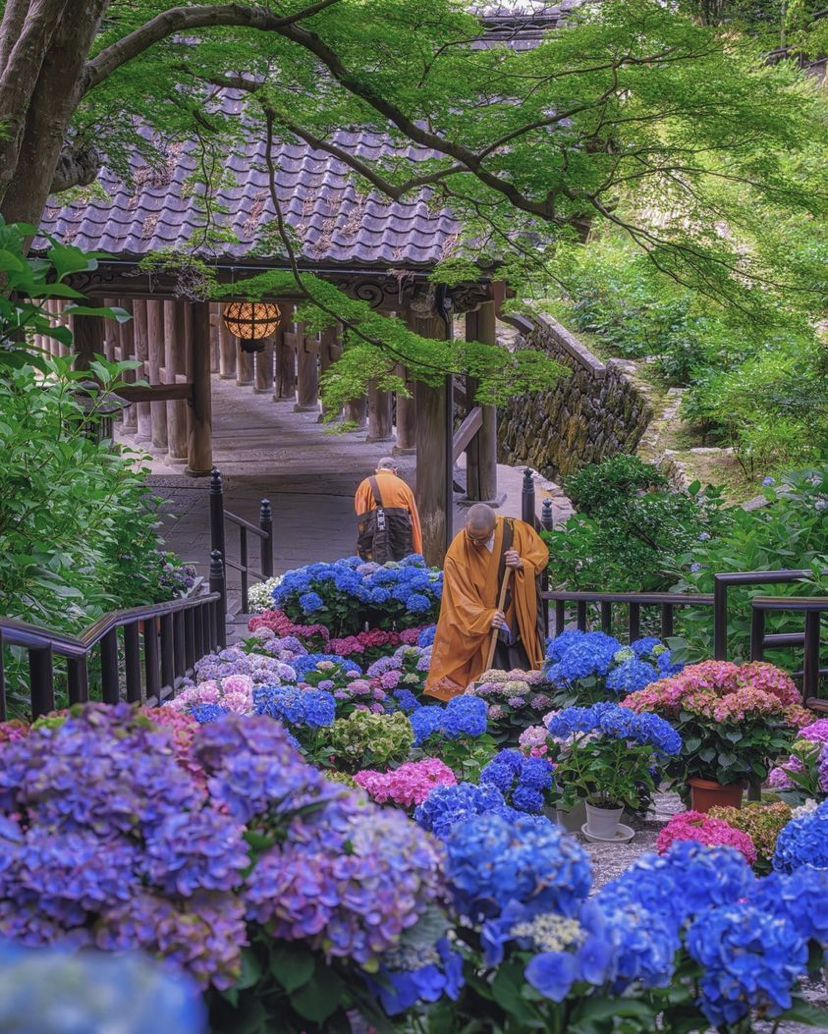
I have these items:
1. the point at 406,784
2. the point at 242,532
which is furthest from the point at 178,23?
the point at 242,532

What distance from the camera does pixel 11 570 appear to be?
12.7ft

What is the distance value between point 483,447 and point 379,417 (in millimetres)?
3837

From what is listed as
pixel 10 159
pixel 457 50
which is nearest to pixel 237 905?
pixel 10 159

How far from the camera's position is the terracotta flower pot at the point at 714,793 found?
4.61 meters

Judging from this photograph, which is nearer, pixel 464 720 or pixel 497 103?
pixel 464 720

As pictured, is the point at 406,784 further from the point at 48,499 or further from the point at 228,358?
the point at 228,358

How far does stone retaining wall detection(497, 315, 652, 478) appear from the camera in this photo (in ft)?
51.7

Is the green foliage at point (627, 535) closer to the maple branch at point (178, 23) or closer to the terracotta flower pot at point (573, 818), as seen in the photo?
the terracotta flower pot at point (573, 818)

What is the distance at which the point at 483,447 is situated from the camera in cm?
1498

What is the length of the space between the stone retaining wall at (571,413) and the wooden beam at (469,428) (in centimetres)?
120

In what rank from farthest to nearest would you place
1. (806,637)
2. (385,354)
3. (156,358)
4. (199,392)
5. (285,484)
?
(156,358)
(285,484)
(199,392)
(385,354)
(806,637)

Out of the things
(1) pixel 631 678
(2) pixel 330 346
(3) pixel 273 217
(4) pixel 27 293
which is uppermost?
(3) pixel 273 217

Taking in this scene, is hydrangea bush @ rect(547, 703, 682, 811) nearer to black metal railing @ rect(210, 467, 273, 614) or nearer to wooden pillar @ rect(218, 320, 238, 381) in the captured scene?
black metal railing @ rect(210, 467, 273, 614)

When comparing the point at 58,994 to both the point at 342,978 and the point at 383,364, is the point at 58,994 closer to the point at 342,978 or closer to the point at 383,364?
the point at 342,978
